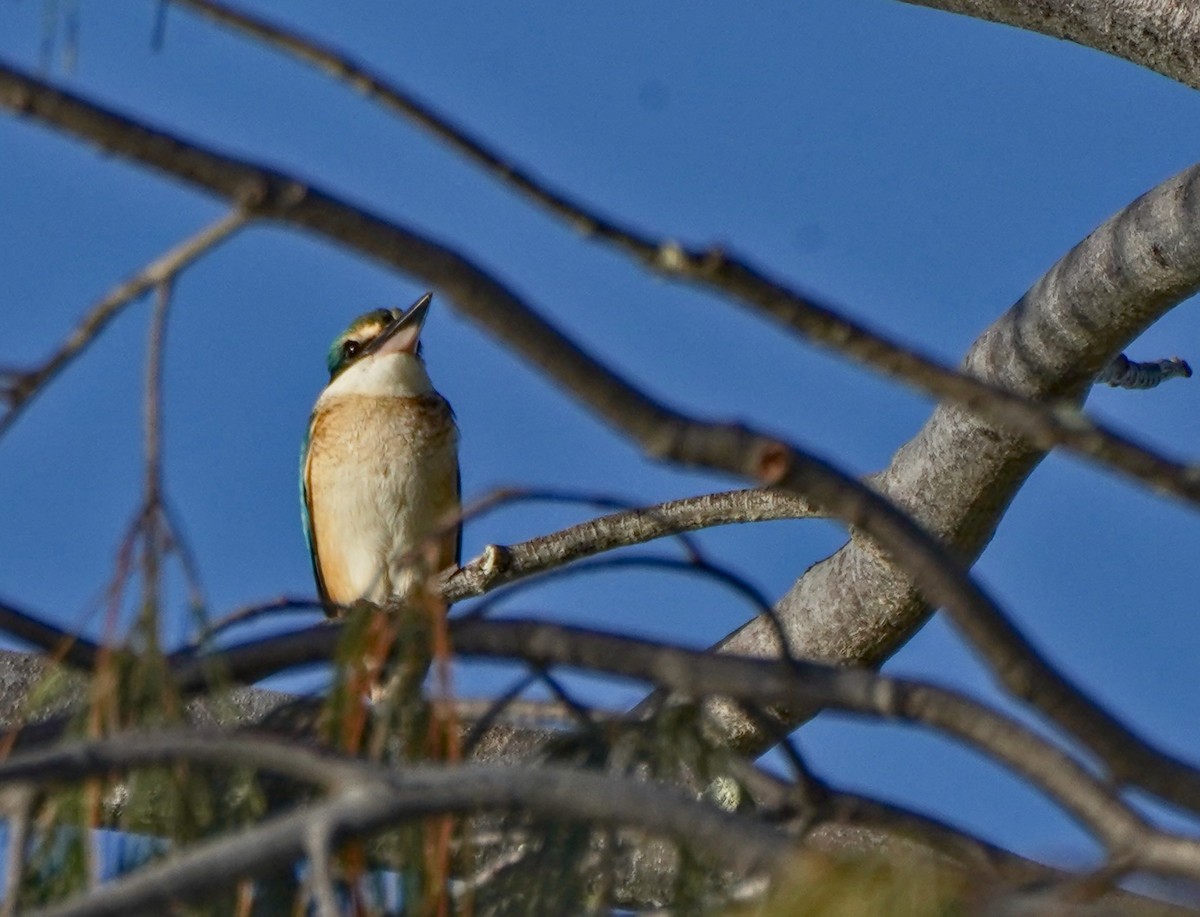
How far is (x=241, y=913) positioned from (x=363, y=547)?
199 inches

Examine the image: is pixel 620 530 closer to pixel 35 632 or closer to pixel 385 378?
pixel 35 632

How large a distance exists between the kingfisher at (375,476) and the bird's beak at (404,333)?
0.12 meters

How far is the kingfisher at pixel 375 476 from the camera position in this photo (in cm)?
671

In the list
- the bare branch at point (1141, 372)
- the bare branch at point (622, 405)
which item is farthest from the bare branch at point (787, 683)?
the bare branch at point (1141, 372)

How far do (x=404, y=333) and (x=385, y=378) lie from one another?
0.29m

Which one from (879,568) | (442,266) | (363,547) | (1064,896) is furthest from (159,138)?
(363,547)

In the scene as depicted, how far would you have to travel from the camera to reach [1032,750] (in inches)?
Result: 66.7

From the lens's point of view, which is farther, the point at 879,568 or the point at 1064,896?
the point at 879,568

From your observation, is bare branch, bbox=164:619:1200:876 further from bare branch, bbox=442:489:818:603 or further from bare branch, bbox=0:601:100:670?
bare branch, bbox=442:489:818:603

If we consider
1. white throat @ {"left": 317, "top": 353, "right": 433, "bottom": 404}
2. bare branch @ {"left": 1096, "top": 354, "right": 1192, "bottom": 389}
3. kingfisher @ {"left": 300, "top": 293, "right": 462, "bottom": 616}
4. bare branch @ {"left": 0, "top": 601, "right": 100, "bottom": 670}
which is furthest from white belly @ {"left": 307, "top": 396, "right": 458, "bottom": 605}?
bare branch @ {"left": 0, "top": 601, "right": 100, "bottom": 670}

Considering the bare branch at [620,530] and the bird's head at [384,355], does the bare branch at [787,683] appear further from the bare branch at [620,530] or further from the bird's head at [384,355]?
the bird's head at [384,355]

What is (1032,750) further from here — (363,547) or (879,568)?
(363,547)

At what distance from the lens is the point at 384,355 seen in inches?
290

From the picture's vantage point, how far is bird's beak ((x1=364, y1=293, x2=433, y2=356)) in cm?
738
